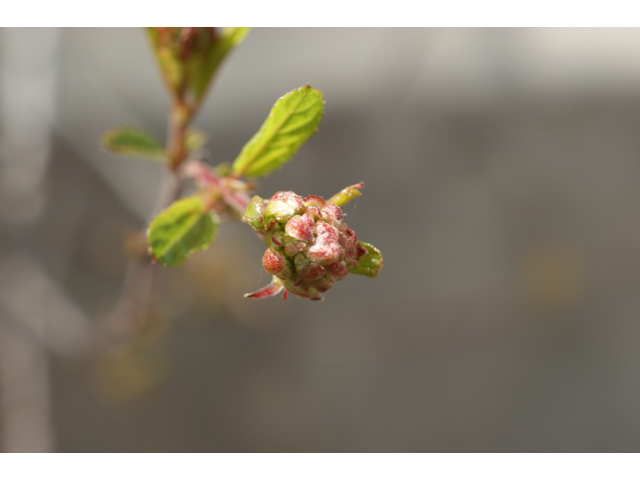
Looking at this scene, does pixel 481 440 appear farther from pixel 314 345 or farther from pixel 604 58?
pixel 604 58

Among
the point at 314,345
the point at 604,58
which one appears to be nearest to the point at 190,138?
the point at 314,345

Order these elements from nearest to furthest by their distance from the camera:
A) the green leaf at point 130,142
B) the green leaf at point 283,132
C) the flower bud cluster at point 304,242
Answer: the flower bud cluster at point 304,242 → the green leaf at point 283,132 → the green leaf at point 130,142

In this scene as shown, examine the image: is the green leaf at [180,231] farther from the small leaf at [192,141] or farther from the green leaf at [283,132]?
the small leaf at [192,141]

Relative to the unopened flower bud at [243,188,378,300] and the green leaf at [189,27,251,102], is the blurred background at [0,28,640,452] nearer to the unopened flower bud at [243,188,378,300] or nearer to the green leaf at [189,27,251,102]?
the green leaf at [189,27,251,102]

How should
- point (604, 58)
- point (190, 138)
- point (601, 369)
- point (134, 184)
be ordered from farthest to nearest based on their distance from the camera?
point (601, 369), point (134, 184), point (604, 58), point (190, 138)

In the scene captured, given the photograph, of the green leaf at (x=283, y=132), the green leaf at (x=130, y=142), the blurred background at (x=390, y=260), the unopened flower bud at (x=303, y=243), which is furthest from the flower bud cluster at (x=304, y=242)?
the blurred background at (x=390, y=260)

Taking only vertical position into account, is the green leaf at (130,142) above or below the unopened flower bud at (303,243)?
above
